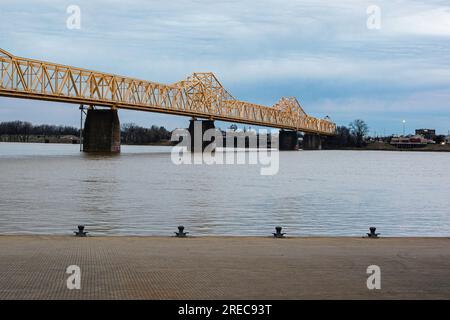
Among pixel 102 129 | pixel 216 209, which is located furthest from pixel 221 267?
pixel 102 129

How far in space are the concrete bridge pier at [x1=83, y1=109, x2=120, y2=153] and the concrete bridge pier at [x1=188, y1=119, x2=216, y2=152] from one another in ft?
99.1

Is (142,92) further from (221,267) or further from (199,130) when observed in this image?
(221,267)

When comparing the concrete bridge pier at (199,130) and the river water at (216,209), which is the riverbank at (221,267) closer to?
the river water at (216,209)

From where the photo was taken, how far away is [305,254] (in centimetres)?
1338

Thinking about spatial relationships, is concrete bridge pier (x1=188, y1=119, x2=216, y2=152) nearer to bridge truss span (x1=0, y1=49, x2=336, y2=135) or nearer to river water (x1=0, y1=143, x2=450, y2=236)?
bridge truss span (x1=0, y1=49, x2=336, y2=135)

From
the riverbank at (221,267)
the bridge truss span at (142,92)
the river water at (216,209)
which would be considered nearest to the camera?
the riverbank at (221,267)

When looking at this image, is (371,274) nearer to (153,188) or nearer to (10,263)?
(10,263)

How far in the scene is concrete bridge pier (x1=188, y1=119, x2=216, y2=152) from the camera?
490 feet

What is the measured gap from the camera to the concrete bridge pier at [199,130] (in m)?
149

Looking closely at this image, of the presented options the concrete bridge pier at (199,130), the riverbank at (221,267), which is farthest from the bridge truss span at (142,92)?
the riverbank at (221,267)

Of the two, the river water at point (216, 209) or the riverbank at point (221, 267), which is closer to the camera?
the riverbank at point (221, 267)

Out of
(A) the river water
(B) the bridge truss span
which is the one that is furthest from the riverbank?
(B) the bridge truss span

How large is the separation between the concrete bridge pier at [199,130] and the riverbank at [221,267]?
13351cm
